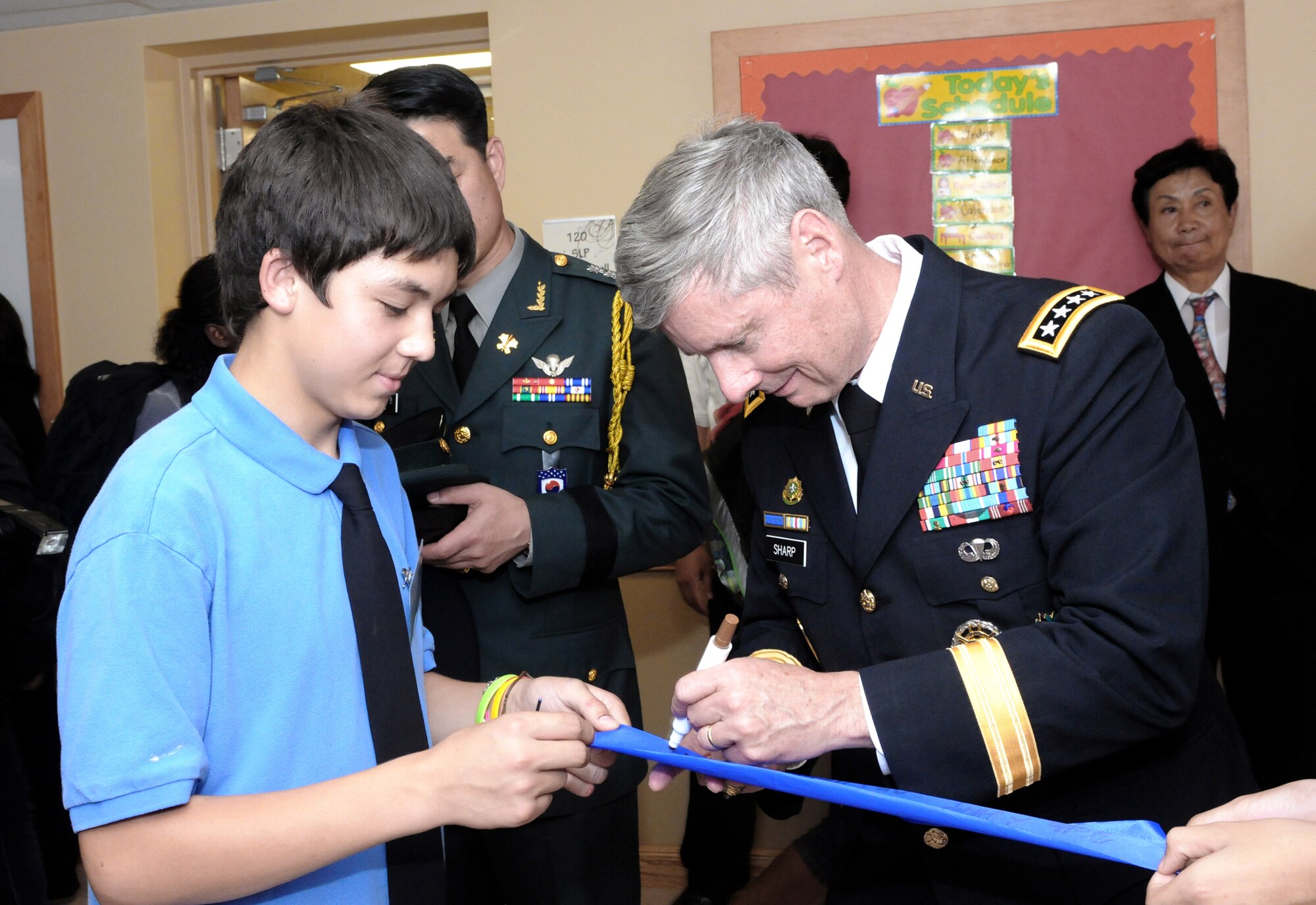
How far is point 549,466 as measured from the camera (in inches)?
80.0

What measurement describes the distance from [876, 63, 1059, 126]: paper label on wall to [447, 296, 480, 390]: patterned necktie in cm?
193

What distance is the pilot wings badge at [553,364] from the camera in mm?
2020

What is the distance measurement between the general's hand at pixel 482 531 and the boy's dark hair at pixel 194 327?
1247 mm

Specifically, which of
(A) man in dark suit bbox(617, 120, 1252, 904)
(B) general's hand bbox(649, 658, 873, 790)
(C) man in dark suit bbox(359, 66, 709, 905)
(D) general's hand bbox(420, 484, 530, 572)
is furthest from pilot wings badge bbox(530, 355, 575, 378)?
(B) general's hand bbox(649, 658, 873, 790)

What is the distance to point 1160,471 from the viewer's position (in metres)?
1.24

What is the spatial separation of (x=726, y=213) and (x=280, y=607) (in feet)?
2.32

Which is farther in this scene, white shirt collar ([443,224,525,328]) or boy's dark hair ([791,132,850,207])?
boy's dark hair ([791,132,850,207])

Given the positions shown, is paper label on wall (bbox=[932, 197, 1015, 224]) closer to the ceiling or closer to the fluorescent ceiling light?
the fluorescent ceiling light

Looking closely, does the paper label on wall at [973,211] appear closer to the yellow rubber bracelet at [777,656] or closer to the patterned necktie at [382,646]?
the yellow rubber bracelet at [777,656]

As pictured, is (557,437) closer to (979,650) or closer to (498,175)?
(498,175)

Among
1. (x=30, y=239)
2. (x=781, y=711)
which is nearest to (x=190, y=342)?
(x=30, y=239)

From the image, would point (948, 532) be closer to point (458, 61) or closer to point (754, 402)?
point (754, 402)

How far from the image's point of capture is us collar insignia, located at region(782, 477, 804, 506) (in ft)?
5.10

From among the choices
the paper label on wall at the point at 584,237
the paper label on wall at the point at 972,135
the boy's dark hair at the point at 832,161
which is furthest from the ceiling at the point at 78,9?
the paper label on wall at the point at 972,135
